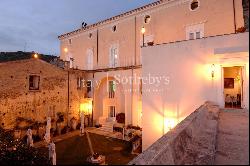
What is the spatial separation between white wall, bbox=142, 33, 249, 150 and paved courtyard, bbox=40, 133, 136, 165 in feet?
7.97

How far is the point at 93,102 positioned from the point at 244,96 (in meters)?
16.9

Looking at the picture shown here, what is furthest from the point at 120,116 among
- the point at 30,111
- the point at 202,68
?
the point at 202,68

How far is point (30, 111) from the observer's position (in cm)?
1980

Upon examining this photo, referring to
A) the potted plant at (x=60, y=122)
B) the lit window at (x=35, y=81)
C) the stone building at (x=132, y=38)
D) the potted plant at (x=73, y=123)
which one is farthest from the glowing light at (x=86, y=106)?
the lit window at (x=35, y=81)

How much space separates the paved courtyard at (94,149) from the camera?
48.8 feet

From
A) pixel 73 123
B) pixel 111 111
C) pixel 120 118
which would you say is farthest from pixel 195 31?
pixel 73 123

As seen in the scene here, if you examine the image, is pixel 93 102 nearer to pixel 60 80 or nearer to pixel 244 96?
pixel 60 80

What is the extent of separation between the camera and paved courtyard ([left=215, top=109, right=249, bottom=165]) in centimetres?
456

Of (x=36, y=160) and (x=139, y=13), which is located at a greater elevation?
(x=139, y=13)

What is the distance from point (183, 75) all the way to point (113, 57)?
12.7m

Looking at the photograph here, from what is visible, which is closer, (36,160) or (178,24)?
(36,160)

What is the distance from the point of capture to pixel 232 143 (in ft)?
18.0

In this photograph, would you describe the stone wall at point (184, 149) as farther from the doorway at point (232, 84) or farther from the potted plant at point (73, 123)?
the potted plant at point (73, 123)

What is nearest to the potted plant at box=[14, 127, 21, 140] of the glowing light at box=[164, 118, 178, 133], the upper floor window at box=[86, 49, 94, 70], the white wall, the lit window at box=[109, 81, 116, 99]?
the lit window at box=[109, 81, 116, 99]
